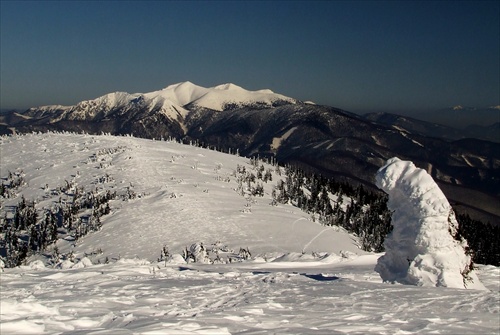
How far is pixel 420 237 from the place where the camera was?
18.9 metres

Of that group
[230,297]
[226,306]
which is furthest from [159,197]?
[226,306]

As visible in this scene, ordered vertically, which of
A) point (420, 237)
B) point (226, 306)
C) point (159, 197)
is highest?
point (420, 237)

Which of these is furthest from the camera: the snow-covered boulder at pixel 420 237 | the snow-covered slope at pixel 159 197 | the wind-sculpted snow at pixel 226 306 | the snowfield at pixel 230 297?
the snow-covered slope at pixel 159 197

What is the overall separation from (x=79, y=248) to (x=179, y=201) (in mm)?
17015

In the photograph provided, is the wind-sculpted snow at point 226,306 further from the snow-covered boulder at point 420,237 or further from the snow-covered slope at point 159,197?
the snow-covered slope at point 159,197

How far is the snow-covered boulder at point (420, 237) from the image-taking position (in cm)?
1853

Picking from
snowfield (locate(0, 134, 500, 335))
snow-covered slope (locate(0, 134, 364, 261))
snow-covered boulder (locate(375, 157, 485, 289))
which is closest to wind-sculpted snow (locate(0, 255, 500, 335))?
snowfield (locate(0, 134, 500, 335))

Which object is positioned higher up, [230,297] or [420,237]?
[420,237]

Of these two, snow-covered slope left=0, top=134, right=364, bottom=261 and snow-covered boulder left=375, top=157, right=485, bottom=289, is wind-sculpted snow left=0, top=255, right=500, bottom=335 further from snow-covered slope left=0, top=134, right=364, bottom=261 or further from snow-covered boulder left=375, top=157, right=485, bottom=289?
snow-covered slope left=0, top=134, right=364, bottom=261

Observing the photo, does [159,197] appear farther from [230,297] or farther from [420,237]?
[230,297]

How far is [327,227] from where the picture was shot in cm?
6744

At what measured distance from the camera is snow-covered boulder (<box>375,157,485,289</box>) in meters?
18.5

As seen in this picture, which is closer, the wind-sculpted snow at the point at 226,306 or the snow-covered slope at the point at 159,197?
the wind-sculpted snow at the point at 226,306

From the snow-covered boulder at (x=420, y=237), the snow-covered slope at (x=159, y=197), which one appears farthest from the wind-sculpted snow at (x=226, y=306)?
the snow-covered slope at (x=159, y=197)
